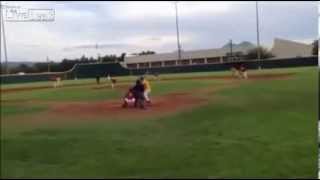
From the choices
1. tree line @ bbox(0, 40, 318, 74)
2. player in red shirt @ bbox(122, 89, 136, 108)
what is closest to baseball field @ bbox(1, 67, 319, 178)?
player in red shirt @ bbox(122, 89, 136, 108)

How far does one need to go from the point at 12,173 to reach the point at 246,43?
542 centimetres

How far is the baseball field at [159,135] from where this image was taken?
6199 mm

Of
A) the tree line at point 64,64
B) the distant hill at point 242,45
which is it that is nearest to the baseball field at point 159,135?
the tree line at point 64,64

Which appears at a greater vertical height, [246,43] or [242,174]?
[246,43]

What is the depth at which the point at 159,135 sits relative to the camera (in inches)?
310

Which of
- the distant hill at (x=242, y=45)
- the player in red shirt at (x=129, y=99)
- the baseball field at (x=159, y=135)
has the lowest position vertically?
the baseball field at (x=159, y=135)

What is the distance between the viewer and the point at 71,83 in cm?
1114

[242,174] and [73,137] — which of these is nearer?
[242,174]

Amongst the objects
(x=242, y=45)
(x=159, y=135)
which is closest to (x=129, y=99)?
(x=242, y=45)

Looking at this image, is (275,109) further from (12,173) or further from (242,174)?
(12,173)

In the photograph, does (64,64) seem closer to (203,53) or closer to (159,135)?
(159,135)

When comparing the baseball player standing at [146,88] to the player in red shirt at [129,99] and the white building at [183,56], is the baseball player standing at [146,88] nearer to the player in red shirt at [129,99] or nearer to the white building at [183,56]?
the player in red shirt at [129,99]

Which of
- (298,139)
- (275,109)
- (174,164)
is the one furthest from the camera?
(275,109)

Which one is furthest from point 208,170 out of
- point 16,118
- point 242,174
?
point 16,118
